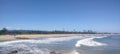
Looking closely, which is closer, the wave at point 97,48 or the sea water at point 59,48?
the sea water at point 59,48

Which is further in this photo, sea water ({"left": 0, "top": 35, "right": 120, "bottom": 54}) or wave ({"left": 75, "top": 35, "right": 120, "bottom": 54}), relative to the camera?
wave ({"left": 75, "top": 35, "right": 120, "bottom": 54})

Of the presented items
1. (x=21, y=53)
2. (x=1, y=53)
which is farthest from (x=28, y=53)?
(x=1, y=53)

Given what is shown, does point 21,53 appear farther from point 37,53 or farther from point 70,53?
point 70,53

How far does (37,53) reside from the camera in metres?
21.8

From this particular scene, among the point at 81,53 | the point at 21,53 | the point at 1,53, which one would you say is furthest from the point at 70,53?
the point at 1,53

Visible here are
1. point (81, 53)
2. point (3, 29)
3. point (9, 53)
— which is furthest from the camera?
point (3, 29)

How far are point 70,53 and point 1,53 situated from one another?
7.17 meters

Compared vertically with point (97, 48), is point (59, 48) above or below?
above

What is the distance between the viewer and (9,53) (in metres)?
21.1

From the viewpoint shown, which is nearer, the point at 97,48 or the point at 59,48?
the point at 59,48

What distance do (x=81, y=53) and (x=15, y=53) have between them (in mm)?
6850

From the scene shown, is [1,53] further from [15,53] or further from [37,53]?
[37,53]

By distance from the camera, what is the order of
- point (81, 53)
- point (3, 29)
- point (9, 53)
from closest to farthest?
point (9, 53), point (81, 53), point (3, 29)

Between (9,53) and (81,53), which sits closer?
(9,53)
